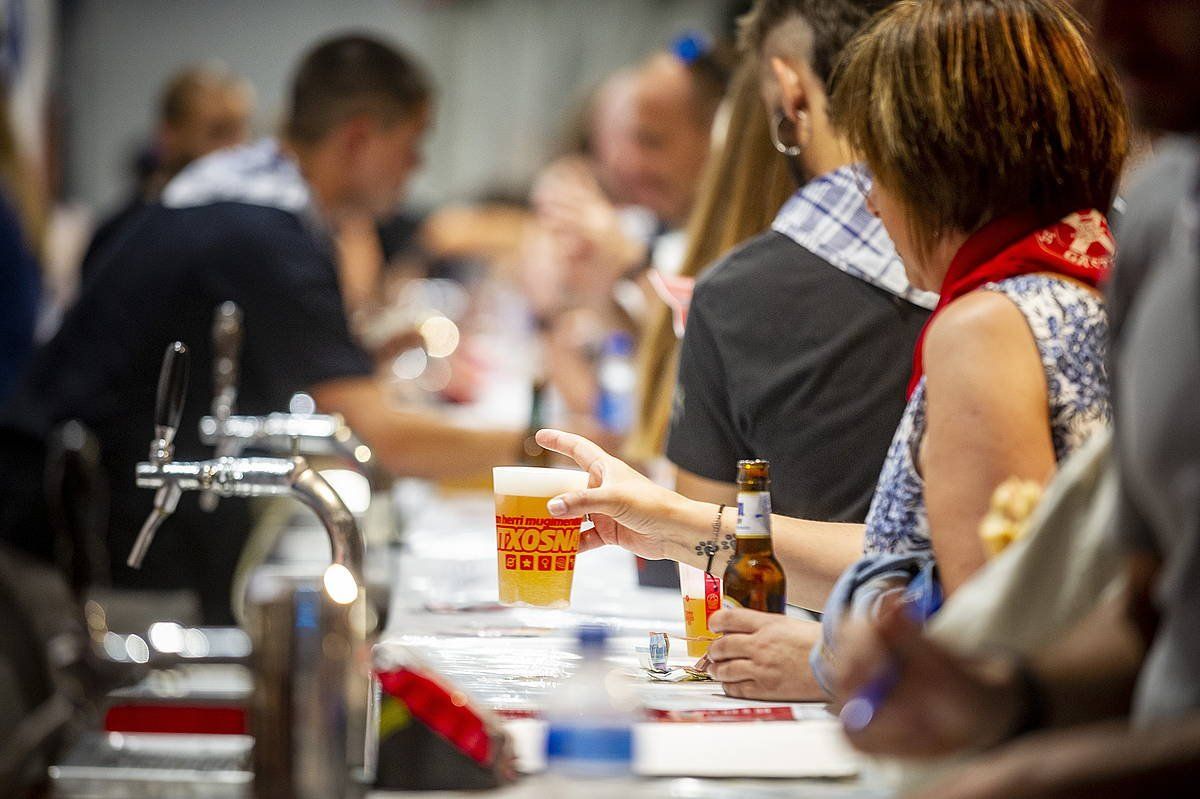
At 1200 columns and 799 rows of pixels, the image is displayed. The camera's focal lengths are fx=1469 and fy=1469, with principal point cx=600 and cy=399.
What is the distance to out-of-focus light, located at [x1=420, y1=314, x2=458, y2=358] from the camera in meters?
4.35

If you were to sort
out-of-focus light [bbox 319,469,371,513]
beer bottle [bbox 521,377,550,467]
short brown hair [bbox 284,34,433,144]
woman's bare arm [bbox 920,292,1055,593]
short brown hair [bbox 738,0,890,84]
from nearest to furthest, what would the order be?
1. woman's bare arm [bbox 920,292,1055,593]
2. short brown hair [bbox 738,0,890,84]
3. out-of-focus light [bbox 319,469,371,513]
4. beer bottle [bbox 521,377,550,467]
5. short brown hair [bbox 284,34,433,144]

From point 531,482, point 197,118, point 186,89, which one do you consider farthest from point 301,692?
point 186,89

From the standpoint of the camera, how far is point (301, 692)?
1028 mm

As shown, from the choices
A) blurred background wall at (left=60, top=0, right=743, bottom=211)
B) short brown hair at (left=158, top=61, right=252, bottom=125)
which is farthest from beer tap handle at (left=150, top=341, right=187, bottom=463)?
blurred background wall at (left=60, top=0, right=743, bottom=211)

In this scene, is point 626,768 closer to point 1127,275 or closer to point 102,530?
point 1127,275

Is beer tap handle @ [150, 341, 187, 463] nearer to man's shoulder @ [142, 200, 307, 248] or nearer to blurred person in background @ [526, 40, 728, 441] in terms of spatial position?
man's shoulder @ [142, 200, 307, 248]

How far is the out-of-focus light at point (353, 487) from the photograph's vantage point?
283cm

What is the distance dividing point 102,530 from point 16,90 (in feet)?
16.7

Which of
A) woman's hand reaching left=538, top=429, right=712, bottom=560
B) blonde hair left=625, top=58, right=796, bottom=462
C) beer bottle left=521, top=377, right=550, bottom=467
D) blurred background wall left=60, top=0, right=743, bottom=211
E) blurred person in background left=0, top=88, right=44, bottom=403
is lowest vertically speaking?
woman's hand reaching left=538, top=429, right=712, bottom=560

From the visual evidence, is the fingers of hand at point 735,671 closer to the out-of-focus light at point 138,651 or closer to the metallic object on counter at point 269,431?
the out-of-focus light at point 138,651

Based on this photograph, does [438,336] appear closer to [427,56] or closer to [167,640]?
[167,640]

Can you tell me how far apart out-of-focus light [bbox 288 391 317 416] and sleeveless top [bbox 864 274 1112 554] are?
2003mm

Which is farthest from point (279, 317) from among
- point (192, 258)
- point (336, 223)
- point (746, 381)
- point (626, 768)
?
point (626, 768)

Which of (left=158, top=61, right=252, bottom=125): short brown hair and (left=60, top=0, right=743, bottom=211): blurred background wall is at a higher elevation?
(left=60, top=0, right=743, bottom=211): blurred background wall
